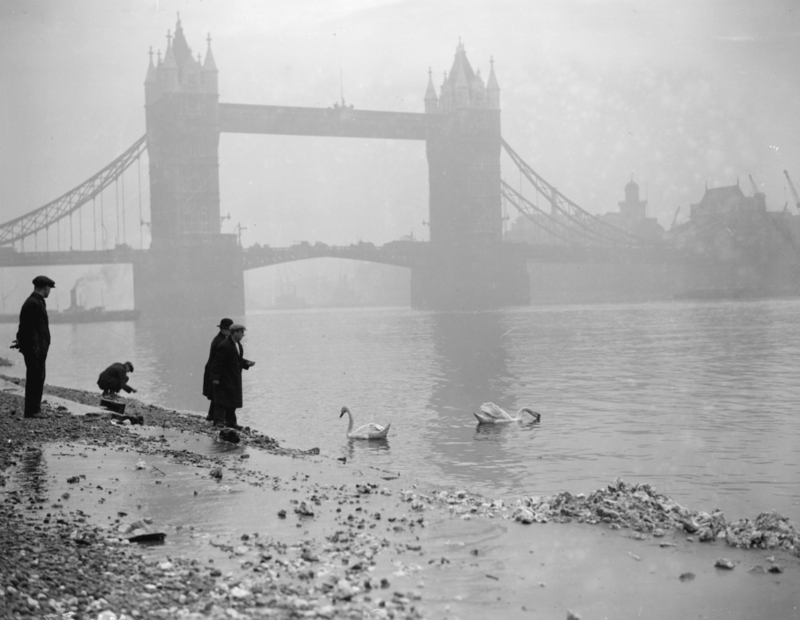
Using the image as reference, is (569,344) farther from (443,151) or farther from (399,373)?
(443,151)

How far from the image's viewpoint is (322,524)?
704 centimetres

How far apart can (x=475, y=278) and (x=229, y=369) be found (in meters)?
96.0

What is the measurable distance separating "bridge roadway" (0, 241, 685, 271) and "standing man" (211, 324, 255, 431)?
7390 centimetres

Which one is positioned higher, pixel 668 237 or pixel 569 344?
pixel 668 237

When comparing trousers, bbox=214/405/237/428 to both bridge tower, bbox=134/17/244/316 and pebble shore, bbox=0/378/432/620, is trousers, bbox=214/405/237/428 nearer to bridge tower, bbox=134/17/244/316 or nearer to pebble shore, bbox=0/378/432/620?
pebble shore, bbox=0/378/432/620

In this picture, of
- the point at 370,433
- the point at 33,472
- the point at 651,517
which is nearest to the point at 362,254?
the point at 370,433

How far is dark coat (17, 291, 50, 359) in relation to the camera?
10.8 meters

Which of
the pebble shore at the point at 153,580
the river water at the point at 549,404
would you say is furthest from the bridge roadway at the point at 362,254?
the pebble shore at the point at 153,580

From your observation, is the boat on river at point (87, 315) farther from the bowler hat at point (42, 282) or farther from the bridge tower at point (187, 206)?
the bowler hat at point (42, 282)

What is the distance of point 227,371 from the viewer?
11.6m

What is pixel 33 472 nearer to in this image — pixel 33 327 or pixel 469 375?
pixel 33 327

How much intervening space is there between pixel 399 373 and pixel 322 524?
19.9 meters

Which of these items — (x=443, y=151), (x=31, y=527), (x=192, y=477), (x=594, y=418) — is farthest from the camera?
(x=443, y=151)

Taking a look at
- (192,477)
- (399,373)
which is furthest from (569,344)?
(192,477)
